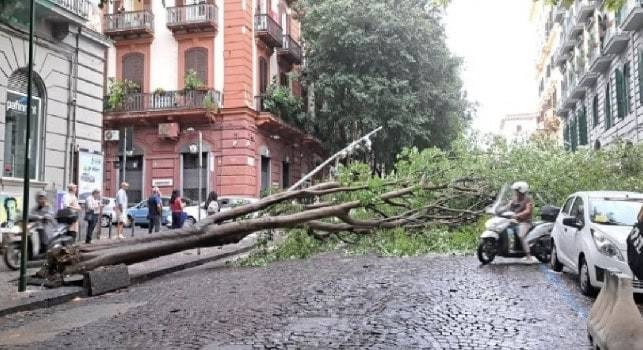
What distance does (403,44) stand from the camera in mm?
28719

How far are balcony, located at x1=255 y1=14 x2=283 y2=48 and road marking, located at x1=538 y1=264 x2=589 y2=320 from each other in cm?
2146

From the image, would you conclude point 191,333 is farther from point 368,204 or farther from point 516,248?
point 368,204

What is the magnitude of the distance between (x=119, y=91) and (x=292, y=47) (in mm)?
9666

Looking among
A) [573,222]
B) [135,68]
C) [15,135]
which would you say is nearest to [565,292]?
[573,222]

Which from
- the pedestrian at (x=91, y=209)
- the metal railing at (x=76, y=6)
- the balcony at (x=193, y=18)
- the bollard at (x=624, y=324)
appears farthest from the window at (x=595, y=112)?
the bollard at (x=624, y=324)

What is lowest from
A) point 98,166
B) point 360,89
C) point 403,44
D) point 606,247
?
point 606,247

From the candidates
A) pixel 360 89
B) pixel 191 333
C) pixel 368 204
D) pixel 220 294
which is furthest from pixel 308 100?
pixel 191 333

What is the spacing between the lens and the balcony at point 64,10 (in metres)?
14.3

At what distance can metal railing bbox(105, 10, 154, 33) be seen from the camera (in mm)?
29172


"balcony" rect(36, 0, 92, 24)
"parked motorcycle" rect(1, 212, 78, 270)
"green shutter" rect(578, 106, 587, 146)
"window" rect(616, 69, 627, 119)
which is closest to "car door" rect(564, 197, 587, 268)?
"parked motorcycle" rect(1, 212, 78, 270)

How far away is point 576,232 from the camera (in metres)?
9.01

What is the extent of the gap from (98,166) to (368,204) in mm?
7111

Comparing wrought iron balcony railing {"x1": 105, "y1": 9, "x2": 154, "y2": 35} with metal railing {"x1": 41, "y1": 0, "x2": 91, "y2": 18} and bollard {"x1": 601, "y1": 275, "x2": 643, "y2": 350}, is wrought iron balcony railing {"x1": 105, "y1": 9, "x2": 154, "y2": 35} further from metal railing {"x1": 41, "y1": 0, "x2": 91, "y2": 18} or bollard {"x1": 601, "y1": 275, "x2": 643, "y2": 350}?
bollard {"x1": 601, "y1": 275, "x2": 643, "y2": 350}

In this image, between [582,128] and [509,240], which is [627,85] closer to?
[582,128]
